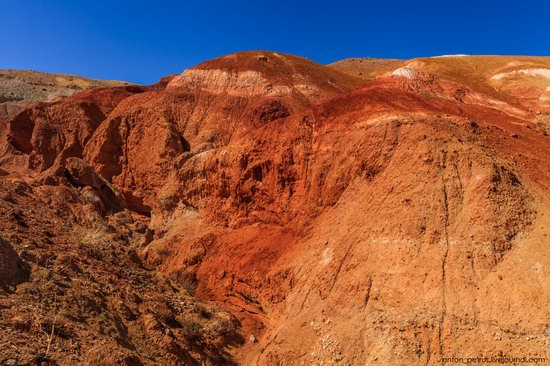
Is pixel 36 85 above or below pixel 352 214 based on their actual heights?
above

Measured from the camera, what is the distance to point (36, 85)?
62875 millimetres

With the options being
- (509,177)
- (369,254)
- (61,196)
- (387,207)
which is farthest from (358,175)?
(61,196)

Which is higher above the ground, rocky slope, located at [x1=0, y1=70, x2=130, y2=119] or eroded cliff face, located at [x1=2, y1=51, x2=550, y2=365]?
rocky slope, located at [x1=0, y1=70, x2=130, y2=119]

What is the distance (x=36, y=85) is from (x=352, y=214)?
61.2 m

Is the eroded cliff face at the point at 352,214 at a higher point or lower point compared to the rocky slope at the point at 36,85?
lower

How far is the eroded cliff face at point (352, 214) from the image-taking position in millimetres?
12328

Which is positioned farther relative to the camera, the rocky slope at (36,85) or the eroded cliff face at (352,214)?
the rocky slope at (36,85)

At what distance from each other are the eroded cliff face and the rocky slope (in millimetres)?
30226

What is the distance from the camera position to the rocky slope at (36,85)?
57688 mm

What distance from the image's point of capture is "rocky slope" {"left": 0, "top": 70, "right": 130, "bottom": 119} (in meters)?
57.7

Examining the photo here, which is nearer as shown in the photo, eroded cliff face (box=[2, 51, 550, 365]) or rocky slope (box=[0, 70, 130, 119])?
eroded cliff face (box=[2, 51, 550, 365])

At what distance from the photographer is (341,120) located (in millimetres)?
20156

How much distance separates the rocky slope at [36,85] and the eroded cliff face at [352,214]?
30.2 meters

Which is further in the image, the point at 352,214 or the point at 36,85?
the point at 36,85
